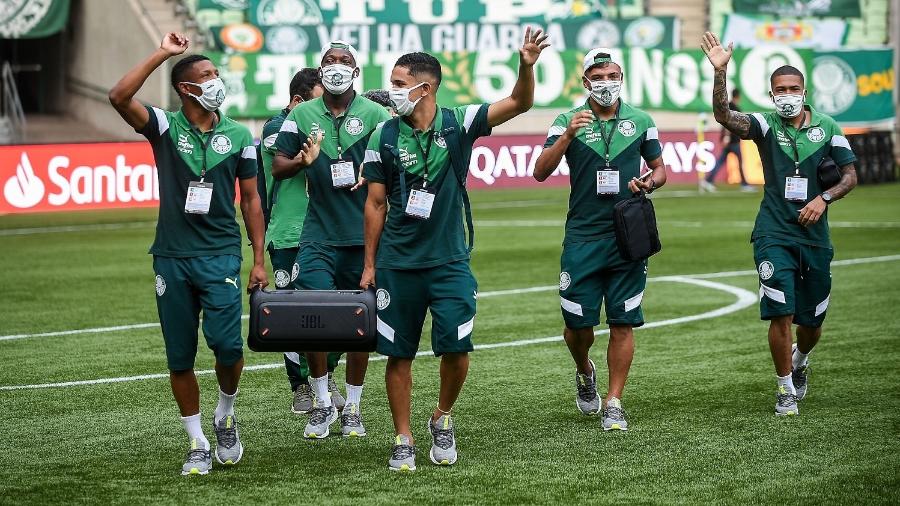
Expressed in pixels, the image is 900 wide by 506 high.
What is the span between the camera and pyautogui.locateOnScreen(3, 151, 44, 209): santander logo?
2256 centimetres

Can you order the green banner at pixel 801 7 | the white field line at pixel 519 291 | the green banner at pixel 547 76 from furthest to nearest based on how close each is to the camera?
the green banner at pixel 801 7, the green banner at pixel 547 76, the white field line at pixel 519 291

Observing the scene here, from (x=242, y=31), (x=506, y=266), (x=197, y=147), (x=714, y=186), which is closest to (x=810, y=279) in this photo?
(x=197, y=147)

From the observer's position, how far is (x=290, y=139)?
28.5ft

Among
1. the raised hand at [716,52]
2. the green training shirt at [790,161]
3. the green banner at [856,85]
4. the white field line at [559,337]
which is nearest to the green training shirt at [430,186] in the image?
the raised hand at [716,52]

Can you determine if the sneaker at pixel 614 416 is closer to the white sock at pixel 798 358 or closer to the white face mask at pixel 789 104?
the white sock at pixel 798 358

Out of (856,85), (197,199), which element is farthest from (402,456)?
(856,85)

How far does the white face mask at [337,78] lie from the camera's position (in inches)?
341

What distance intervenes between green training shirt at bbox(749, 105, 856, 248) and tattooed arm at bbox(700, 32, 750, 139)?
12 centimetres

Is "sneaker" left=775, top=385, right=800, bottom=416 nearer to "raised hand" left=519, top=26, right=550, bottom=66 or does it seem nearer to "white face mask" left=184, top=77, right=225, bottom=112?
"raised hand" left=519, top=26, right=550, bottom=66

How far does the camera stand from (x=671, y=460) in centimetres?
790

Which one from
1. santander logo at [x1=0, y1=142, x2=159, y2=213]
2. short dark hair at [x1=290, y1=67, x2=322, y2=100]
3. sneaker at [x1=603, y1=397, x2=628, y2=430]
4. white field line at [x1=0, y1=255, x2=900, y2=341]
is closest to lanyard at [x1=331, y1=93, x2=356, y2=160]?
short dark hair at [x1=290, y1=67, x2=322, y2=100]

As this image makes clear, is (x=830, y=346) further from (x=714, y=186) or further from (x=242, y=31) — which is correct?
(x=242, y=31)

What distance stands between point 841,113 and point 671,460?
33.8m

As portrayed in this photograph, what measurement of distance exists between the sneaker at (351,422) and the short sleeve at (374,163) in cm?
158
